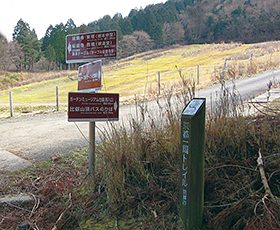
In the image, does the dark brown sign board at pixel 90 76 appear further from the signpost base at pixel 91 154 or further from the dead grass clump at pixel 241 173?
the dead grass clump at pixel 241 173

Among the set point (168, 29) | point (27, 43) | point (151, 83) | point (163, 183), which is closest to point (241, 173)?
point (163, 183)

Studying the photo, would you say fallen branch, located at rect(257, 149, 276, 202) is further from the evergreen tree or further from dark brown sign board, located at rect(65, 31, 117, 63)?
the evergreen tree

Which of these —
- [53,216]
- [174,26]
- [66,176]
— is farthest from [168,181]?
[174,26]

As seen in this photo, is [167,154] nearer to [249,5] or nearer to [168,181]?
[168,181]

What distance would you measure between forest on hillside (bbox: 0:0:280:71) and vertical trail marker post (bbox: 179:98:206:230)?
52.5 m

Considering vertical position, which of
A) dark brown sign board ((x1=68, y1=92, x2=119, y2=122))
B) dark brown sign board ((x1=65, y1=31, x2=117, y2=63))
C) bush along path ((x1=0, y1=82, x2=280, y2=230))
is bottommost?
bush along path ((x1=0, y1=82, x2=280, y2=230))

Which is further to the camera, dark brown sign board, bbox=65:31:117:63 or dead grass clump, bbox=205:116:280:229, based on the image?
dark brown sign board, bbox=65:31:117:63

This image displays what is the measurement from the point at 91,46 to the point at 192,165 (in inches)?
92.1

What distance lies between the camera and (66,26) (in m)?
72.1

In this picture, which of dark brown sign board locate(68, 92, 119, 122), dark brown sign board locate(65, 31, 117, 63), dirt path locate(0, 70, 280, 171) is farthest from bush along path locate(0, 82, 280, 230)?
dirt path locate(0, 70, 280, 171)

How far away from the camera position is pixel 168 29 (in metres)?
78.4

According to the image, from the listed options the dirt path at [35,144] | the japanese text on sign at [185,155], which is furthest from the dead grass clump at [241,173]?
the dirt path at [35,144]

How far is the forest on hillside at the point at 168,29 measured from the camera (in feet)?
193

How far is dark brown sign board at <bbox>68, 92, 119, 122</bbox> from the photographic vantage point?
409 cm
